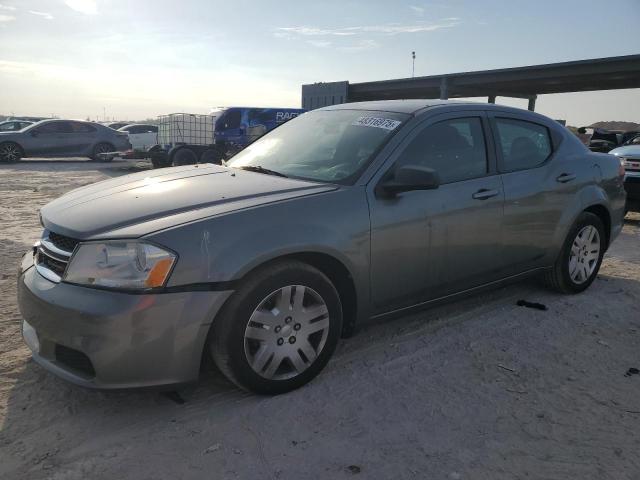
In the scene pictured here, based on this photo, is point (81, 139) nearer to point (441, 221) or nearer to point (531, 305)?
point (531, 305)

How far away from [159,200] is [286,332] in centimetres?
101

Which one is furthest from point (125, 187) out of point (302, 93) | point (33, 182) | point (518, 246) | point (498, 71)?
point (302, 93)

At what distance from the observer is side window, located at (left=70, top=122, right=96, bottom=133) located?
18.7 meters

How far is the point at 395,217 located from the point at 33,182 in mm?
12190

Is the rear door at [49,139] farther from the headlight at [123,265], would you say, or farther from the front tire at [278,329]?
the front tire at [278,329]

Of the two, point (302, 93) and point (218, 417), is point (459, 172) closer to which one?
point (218, 417)

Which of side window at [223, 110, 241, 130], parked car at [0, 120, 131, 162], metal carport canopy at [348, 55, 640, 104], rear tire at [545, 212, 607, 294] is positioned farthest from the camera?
metal carport canopy at [348, 55, 640, 104]

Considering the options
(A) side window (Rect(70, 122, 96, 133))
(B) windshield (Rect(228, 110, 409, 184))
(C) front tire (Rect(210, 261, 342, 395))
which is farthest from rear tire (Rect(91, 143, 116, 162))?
(C) front tire (Rect(210, 261, 342, 395))

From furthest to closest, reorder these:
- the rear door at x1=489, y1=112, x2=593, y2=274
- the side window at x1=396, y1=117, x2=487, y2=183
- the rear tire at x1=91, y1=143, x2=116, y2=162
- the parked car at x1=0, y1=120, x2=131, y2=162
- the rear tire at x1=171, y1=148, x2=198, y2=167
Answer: the rear tire at x1=91, y1=143, x2=116, y2=162 → the parked car at x1=0, y1=120, x2=131, y2=162 → the rear tire at x1=171, y1=148, x2=198, y2=167 → the rear door at x1=489, y1=112, x2=593, y2=274 → the side window at x1=396, y1=117, x2=487, y2=183

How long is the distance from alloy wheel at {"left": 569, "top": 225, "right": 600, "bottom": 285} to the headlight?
3.61 m

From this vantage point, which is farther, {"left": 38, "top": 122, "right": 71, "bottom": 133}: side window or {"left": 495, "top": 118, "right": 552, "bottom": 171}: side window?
{"left": 38, "top": 122, "right": 71, "bottom": 133}: side window

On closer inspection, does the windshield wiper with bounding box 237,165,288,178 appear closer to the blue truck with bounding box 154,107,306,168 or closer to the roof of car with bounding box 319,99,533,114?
the roof of car with bounding box 319,99,533,114

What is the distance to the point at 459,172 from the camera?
3.70 metres

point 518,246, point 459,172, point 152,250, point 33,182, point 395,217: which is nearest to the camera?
point 152,250
